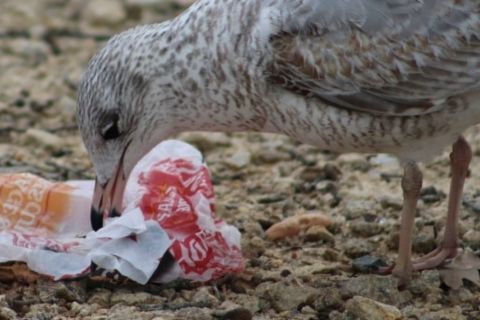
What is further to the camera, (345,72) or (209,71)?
(209,71)

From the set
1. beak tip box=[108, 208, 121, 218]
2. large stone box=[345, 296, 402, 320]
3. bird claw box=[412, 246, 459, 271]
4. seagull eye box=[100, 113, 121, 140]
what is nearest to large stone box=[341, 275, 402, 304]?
large stone box=[345, 296, 402, 320]

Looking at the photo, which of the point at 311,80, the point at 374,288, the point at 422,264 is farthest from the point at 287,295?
the point at 311,80

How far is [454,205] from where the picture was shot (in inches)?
267

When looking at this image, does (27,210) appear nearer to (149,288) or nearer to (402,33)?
(149,288)

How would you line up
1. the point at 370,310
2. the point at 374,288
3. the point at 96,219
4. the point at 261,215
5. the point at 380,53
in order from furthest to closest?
the point at 261,215 → the point at 96,219 → the point at 374,288 → the point at 380,53 → the point at 370,310

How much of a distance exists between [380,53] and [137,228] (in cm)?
146

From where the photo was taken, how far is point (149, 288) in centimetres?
633

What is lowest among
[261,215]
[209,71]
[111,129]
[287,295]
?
[261,215]

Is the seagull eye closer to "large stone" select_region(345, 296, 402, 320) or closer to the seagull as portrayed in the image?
the seagull

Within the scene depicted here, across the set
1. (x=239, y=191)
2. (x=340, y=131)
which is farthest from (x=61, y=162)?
(x=340, y=131)

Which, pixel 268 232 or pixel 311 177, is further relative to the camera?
pixel 311 177

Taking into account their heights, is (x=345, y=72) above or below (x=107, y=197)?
above

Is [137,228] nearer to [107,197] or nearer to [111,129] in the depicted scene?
[107,197]

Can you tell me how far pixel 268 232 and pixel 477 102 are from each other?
1.57 m
